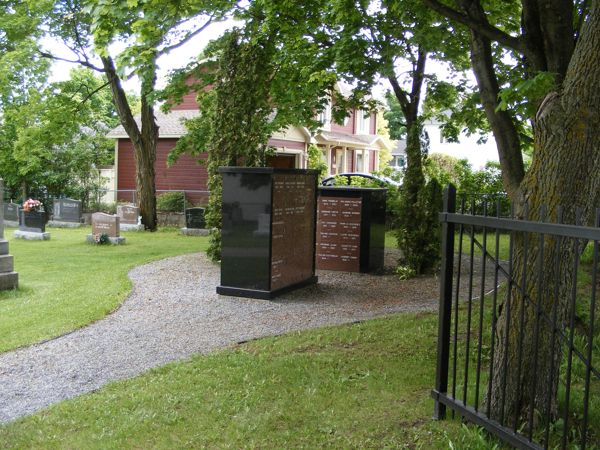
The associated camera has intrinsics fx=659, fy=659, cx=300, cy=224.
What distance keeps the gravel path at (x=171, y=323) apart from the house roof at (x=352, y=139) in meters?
21.8

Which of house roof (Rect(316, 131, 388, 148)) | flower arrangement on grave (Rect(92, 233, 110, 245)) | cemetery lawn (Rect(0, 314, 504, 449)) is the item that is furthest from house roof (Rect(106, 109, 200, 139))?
cemetery lawn (Rect(0, 314, 504, 449))

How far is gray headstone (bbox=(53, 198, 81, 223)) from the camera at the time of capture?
2438 centimetres

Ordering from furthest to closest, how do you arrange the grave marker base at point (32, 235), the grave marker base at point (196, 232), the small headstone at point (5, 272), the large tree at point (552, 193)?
the grave marker base at point (196, 232) < the grave marker base at point (32, 235) < the small headstone at point (5, 272) < the large tree at point (552, 193)

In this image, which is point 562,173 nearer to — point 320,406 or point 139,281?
point 320,406

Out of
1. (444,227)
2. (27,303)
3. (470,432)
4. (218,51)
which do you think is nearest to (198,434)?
(470,432)

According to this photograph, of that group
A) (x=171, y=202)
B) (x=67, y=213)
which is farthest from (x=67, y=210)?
(x=171, y=202)

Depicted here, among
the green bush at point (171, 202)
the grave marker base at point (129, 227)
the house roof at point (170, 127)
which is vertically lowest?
the grave marker base at point (129, 227)

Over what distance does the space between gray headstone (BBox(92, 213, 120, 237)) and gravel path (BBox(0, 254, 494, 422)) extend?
5969 mm

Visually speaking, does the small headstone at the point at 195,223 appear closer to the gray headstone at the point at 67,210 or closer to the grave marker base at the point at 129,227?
the grave marker base at the point at 129,227

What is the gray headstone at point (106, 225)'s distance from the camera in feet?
59.8

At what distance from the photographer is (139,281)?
11453mm

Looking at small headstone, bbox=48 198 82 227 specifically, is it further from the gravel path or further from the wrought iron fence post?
the wrought iron fence post

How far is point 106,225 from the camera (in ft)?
60.0

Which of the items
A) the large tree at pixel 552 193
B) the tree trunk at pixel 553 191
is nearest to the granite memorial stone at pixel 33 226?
the large tree at pixel 552 193
